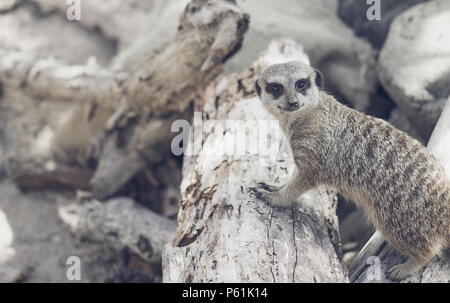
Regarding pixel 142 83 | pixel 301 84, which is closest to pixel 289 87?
pixel 301 84

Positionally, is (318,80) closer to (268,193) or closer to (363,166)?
(363,166)

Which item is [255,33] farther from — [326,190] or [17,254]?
[17,254]

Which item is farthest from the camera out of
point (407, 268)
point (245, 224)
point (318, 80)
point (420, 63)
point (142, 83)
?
point (142, 83)

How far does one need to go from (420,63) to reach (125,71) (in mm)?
2706

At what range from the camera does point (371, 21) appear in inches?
175

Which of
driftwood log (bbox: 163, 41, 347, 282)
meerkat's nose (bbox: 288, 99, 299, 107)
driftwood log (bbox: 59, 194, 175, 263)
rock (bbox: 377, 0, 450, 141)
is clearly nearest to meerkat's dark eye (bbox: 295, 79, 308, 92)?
meerkat's nose (bbox: 288, 99, 299, 107)

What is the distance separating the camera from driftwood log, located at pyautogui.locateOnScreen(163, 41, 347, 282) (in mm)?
2010

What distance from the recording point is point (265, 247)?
6.83 ft

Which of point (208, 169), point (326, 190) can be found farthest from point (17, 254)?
point (326, 190)

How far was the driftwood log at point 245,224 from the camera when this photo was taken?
2.01m

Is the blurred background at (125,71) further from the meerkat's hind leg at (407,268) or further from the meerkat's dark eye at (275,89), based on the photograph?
the meerkat's dark eye at (275,89)

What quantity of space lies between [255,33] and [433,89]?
59.3 inches

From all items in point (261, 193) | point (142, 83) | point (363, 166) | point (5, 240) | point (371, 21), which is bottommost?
point (5, 240)

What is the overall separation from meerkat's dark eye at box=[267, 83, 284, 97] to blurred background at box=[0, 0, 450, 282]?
1.11 meters
